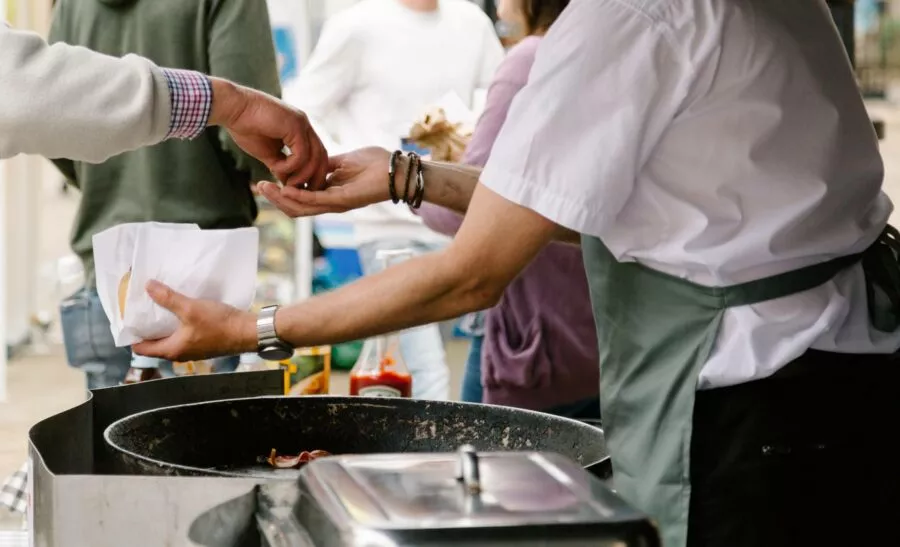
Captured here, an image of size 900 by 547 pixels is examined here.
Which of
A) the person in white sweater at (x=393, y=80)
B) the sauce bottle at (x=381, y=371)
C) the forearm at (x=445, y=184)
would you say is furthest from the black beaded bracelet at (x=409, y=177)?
the person in white sweater at (x=393, y=80)

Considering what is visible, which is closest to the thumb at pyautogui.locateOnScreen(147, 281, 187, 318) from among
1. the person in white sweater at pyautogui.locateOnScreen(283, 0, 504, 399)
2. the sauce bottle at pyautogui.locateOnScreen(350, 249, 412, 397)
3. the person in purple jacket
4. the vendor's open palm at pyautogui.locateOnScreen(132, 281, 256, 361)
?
the vendor's open palm at pyautogui.locateOnScreen(132, 281, 256, 361)

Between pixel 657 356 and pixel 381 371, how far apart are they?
4.16 ft

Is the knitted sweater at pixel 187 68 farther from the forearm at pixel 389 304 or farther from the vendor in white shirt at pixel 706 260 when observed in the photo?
the vendor in white shirt at pixel 706 260

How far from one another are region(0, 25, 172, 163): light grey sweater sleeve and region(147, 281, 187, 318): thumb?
23cm

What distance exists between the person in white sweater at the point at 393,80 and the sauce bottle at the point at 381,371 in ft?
6.11

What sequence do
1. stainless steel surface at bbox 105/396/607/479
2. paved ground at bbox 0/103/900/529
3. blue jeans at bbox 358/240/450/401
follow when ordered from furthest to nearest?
1. paved ground at bbox 0/103/900/529
2. blue jeans at bbox 358/240/450/401
3. stainless steel surface at bbox 105/396/607/479

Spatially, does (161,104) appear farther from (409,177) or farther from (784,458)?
(784,458)

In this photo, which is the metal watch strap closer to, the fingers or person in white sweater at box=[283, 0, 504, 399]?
the fingers

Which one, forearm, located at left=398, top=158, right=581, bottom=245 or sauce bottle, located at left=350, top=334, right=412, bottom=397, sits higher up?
forearm, located at left=398, top=158, right=581, bottom=245

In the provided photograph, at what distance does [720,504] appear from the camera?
1.73 meters

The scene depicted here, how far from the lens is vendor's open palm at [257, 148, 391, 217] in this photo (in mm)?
2377

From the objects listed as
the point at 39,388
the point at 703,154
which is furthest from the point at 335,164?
the point at 39,388

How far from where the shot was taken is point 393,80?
486 cm

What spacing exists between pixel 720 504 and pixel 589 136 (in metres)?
0.52
